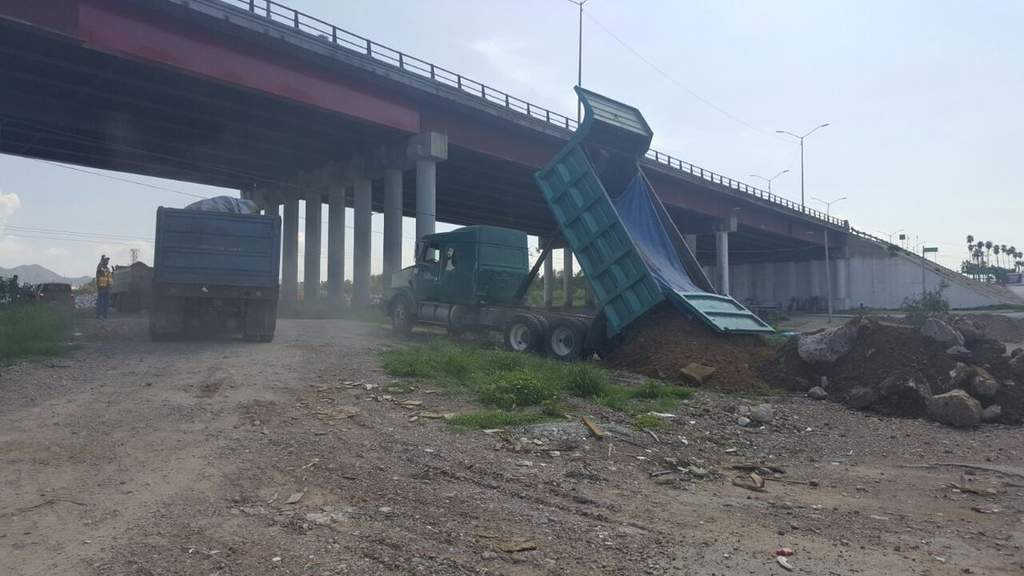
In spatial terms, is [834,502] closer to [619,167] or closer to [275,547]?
[275,547]

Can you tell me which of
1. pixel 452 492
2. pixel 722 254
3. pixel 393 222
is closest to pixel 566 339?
pixel 452 492

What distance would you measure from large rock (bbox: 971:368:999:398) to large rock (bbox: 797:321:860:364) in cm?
187

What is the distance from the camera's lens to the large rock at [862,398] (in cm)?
938

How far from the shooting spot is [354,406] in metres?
8.61

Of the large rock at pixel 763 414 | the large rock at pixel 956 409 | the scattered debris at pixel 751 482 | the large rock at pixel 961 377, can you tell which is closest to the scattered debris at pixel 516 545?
the scattered debris at pixel 751 482

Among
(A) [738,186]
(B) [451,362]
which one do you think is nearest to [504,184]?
(A) [738,186]

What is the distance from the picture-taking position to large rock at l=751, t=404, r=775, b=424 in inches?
331

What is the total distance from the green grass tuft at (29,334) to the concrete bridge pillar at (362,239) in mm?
17413

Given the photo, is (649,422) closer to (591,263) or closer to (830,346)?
(830,346)

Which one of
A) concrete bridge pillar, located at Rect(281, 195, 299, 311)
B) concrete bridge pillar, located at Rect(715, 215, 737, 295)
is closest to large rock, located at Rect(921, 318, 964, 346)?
concrete bridge pillar, located at Rect(281, 195, 299, 311)

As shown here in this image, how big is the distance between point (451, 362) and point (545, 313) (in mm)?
4114

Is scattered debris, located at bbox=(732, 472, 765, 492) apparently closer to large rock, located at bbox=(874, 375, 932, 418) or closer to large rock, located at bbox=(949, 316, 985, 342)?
large rock, located at bbox=(874, 375, 932, 418)

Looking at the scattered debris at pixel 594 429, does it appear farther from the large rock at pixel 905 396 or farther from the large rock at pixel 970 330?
the large rock at pixel 970 330

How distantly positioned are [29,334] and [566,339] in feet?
36.5
